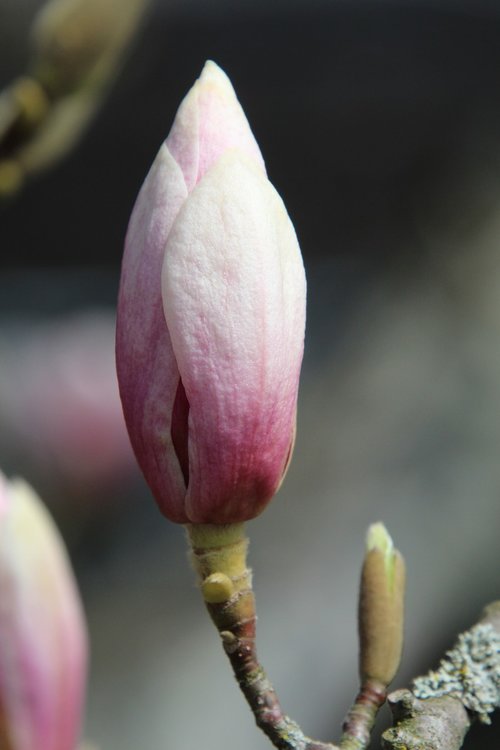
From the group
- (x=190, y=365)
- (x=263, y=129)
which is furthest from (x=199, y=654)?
(x=190, y=365)

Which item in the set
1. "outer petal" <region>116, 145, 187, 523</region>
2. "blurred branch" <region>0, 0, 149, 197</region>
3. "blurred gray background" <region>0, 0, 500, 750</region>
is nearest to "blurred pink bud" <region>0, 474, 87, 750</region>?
"outer petal" <region>116, 145, 187, 523</region>

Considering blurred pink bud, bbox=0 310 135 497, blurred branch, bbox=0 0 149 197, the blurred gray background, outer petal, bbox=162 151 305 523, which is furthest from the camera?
the blurred gray background

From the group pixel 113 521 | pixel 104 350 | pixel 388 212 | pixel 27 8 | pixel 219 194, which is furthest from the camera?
pixel 388 212

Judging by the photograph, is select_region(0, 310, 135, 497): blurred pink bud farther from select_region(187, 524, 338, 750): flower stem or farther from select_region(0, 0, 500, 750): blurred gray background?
select_region(187, 524, 338, 750): flower stem

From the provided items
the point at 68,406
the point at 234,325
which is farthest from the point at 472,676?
the point at 68,406

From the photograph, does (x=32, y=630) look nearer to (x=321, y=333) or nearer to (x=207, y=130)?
(x=207, y=130)

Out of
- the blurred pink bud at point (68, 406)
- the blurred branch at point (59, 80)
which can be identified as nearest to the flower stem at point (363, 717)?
the blurred branch at point (59, 80)

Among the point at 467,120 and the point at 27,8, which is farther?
the point at 467,120

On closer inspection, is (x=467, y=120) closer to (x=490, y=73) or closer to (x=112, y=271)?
(x=490, y=73)
